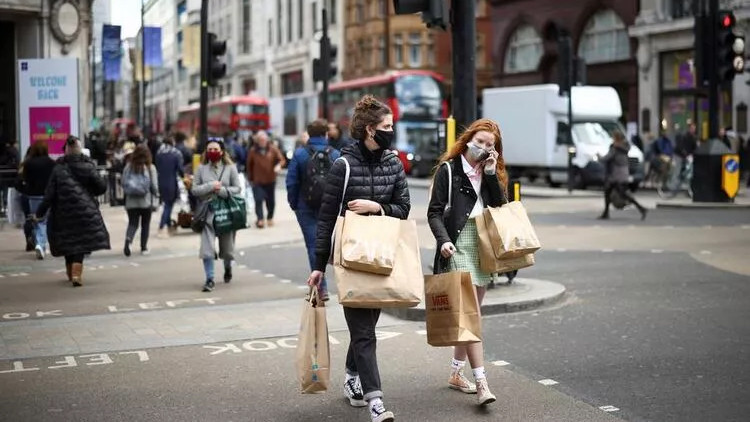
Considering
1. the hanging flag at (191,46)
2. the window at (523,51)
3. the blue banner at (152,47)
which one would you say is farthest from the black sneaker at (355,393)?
the window at (523,51)

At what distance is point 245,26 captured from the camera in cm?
8212

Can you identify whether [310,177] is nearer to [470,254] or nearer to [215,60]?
[470,254]

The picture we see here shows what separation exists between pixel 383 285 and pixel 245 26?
7791cm

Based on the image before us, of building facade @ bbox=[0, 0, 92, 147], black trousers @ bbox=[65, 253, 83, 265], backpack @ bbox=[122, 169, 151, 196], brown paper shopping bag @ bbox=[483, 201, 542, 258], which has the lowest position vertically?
black trousers @ bbox=[65, 253, 83, 265]

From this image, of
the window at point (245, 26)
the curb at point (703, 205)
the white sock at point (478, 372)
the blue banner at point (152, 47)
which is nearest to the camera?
the white sock at point (478, 372)

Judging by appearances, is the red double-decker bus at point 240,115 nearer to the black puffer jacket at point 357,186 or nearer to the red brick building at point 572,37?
the red brick building at point 572,37

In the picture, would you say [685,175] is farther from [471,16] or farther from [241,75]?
[241,75]

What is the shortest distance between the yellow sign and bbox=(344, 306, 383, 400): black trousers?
59.1ft

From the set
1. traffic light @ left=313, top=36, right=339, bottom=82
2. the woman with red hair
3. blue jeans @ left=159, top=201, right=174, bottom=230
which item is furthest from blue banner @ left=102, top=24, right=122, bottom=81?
the woman with red hair

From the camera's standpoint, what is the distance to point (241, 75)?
82.4 m

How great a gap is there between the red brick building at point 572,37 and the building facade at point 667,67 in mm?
883

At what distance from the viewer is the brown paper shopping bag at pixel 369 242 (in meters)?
5.87

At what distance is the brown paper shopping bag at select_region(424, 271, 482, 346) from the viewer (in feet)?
20.8

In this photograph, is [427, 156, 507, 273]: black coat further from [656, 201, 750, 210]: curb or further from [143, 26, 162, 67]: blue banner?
[143, 26, 162, 67]: blue banner
